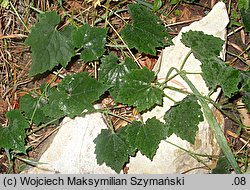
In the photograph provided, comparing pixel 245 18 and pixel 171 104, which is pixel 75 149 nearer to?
pixel 171 104

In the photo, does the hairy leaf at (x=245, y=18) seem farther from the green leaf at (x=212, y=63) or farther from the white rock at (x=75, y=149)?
the white rock at (x=75, y=149)

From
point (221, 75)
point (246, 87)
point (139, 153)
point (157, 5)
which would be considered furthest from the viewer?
point (157, 5)

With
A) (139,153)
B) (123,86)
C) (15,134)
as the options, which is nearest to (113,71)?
(123,86)

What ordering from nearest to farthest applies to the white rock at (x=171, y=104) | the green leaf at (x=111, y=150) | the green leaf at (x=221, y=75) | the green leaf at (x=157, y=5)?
the green leaf at (x=221, y=75) < the green leaf at (x=111, y=150) < the white rock at (x=171, y=104) < the green leaf at (x=157, y=5)

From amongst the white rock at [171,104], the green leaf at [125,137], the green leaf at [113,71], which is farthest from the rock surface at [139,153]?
the green leaf at [113,71]

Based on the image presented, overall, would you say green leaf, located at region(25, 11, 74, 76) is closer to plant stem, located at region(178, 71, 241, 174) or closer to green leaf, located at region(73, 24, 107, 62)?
green leaf, located at region(73, 24, 107, 62)

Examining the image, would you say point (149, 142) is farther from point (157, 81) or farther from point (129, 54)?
point (129, 54)
